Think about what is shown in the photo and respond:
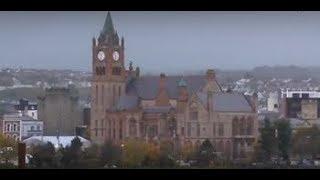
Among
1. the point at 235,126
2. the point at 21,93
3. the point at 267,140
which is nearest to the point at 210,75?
the point at 235,126

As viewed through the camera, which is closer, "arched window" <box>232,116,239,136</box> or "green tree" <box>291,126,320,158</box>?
"green tree" <box>291,126,320,158</box>

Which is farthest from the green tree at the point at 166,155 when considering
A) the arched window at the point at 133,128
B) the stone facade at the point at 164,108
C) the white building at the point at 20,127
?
the white building at the point at 20,127

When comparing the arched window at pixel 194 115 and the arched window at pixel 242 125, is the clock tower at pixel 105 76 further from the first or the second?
the arched window at pixel 242 125

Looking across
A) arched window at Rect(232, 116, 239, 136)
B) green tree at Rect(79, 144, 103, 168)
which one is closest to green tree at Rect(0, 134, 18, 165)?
green tree at Rect(79, 144, 103, 168)

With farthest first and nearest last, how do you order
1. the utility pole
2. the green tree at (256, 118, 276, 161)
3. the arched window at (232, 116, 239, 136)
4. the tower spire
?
the arched window at (232, 116, 239, 136) < the green tree at (256, 118, 276, 161) < the tower spire < the utility pole

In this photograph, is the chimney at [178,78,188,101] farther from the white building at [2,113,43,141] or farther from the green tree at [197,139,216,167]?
the white building at [2,113,43,141]

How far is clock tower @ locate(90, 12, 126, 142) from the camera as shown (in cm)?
263

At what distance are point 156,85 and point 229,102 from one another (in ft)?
1.21

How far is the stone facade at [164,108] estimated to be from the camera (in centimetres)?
266

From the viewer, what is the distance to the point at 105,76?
107 inches

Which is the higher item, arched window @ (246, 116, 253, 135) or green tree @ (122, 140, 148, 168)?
arched window @ (246, 116, 253, 135)

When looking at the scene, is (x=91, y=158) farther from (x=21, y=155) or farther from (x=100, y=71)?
(x=100, y=71)
